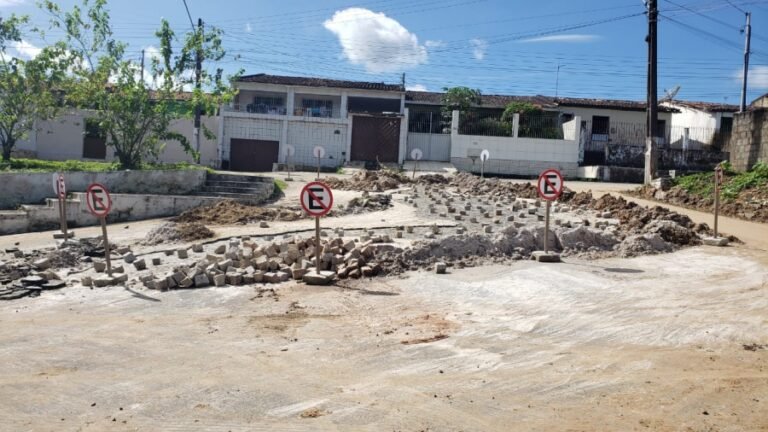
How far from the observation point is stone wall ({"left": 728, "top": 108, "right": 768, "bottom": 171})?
2370cm

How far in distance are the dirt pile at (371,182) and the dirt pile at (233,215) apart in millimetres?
4840

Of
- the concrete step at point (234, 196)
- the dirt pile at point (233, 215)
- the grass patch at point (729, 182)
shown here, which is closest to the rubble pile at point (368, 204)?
the dirt pile at point (233, 215)

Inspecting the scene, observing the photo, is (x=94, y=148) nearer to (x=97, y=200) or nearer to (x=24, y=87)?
(x=24, y=87)

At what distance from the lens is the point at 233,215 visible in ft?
58.7

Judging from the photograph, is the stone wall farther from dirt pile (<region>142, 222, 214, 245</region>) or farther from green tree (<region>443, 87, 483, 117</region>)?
dirt pile (<region>142, 222, 214, 245</region>)

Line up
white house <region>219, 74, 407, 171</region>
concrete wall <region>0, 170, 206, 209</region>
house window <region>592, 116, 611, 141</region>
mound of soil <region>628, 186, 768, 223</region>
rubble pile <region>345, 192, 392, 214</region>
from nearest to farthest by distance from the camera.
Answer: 1. rubble pile <region>345, 192, 392, 214</region>
2. mound of soil <region>628, 186, 768, 223</region>
3. concrete wall <region>0, 170, 206, 209</region>
4. white house <region>219, 74, 407, 171</region>
5. house window <region>592, 116, 611, 141</region>

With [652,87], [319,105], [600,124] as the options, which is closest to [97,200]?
[652,87]

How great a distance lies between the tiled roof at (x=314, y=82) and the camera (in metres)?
39.3

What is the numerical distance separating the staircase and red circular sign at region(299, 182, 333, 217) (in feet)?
37.8

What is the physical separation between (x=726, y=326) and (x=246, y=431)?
18.0 ft

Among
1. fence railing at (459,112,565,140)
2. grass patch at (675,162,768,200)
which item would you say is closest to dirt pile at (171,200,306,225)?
grass patch at (675,162,768,200)

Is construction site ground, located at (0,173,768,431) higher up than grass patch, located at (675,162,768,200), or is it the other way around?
grass patch, located at (675,162,768,200)

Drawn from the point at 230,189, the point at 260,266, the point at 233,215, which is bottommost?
the point at 260,266

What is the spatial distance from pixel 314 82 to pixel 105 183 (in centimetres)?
2046
